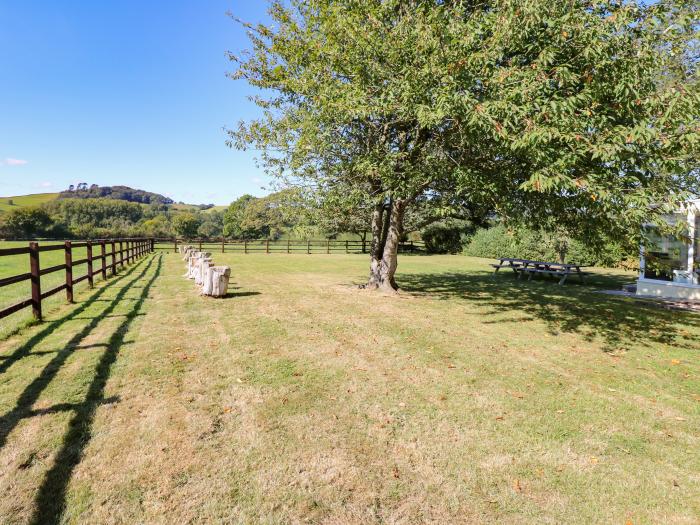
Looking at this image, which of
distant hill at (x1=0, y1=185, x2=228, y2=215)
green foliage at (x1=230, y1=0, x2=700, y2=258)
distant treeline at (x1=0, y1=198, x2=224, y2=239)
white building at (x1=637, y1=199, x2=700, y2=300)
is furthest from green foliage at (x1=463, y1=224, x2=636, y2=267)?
distant hill at (x1=0, y1=185, x2=228, y2=215)

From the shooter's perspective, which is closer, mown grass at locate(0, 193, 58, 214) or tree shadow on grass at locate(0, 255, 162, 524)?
tree shadow on grass at locate(0, 255, 162, 524)

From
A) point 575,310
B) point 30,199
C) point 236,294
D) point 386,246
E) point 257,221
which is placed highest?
point 30,199

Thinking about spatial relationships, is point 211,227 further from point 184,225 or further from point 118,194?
point 118,194

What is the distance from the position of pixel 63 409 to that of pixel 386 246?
841 centimetres

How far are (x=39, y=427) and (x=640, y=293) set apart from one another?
47.7 ft

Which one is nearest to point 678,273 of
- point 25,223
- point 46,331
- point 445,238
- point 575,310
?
point 575,310

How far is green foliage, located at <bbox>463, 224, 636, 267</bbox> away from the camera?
15134 millimetres

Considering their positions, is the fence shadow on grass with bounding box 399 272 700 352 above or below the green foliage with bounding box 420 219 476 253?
below

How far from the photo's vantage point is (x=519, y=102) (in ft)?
18.2

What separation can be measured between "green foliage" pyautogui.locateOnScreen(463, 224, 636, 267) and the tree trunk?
349cm

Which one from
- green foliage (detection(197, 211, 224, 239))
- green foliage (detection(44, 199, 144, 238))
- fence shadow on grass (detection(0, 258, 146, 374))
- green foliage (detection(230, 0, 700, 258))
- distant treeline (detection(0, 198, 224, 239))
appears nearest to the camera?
fence shadow on grass (detection(0, 258, 146, 374))

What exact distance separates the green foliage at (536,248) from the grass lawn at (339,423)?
→ 4.27 m

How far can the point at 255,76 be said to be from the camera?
1083 centimetres

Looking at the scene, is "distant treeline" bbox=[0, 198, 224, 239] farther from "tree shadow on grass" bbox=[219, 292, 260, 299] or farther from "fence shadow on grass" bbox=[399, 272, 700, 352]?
"fence shadow on grass" bbox=[399, 272, 700, 352]
